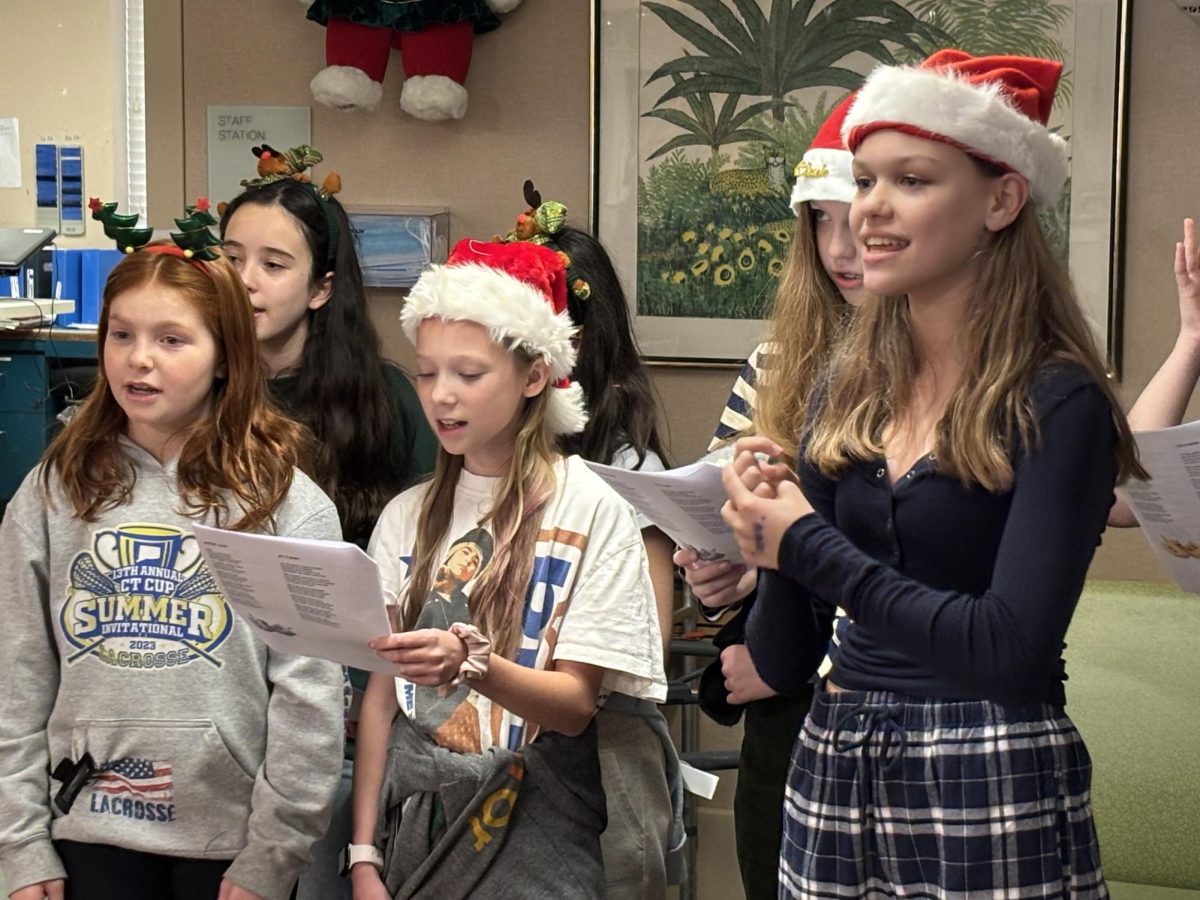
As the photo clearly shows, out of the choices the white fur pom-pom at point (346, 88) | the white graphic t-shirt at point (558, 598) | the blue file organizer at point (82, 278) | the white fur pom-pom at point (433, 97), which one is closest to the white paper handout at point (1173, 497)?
the white graphic t-shirt at point (558, 598)

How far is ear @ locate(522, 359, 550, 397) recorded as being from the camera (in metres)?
2.06

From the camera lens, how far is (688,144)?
3674 millimetres

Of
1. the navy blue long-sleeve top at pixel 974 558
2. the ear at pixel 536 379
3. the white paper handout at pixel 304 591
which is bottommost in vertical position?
the white paper handout at pixel 304 591

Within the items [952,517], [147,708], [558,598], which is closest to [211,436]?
[147,708]

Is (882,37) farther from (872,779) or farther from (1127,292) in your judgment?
(872,779)

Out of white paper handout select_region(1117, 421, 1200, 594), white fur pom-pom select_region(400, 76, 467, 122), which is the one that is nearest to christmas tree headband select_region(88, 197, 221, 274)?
white paper handout select_region(1117, 421, 1200, 594)

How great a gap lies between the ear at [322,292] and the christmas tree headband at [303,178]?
0.03 meters

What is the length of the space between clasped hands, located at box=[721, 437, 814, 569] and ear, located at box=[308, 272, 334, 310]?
1298 mm

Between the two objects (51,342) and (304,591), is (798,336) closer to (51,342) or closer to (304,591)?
(304,591)

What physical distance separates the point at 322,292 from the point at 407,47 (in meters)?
1.39

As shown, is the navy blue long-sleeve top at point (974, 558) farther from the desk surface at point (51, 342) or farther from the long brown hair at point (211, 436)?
the desk surface at point (51, 342)

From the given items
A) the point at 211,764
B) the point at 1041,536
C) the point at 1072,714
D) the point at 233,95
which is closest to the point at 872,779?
the point at 1041,536

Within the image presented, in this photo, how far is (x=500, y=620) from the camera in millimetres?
1903

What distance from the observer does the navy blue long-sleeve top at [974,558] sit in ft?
4.00
